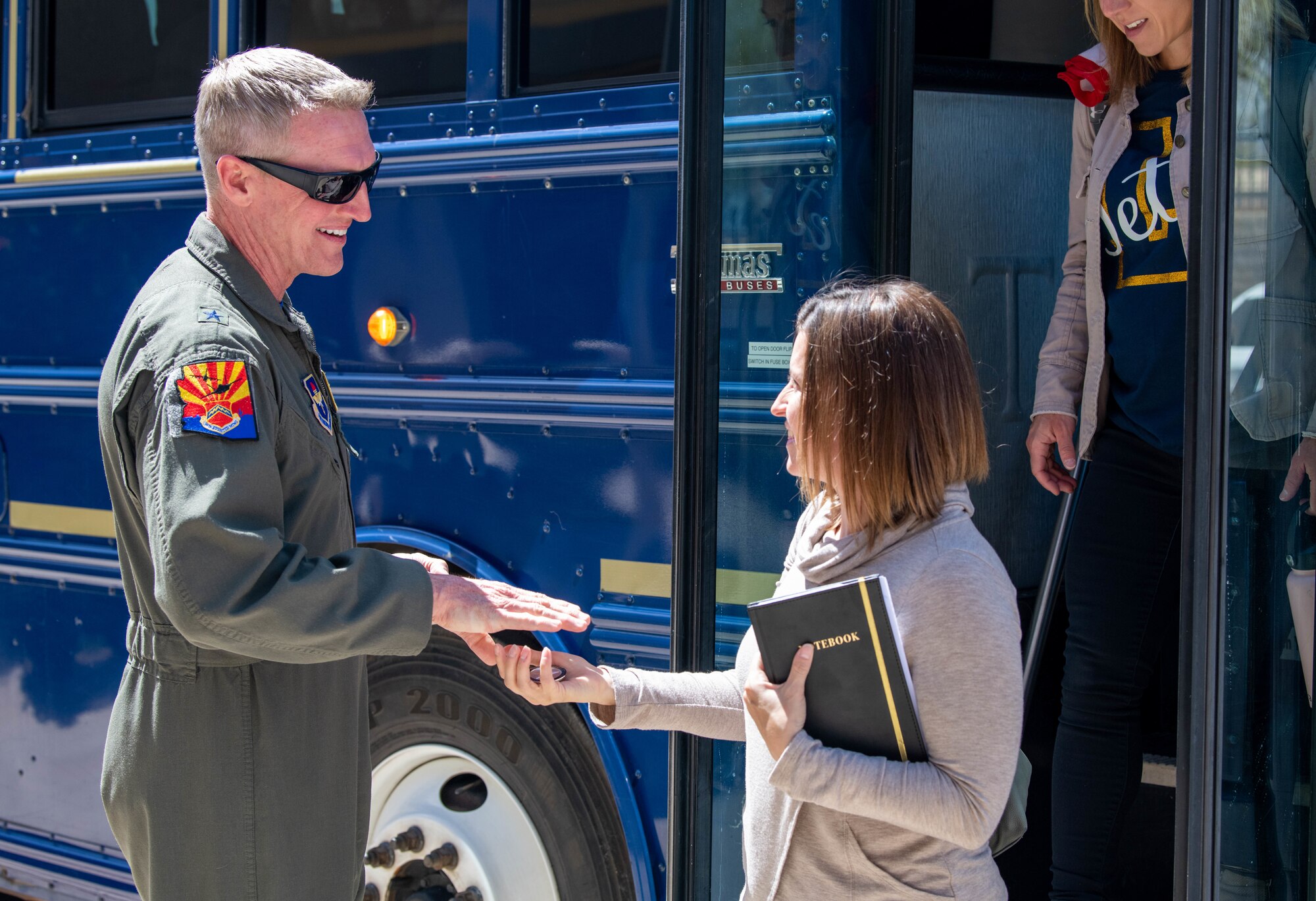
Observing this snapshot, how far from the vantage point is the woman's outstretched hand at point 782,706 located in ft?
4.58

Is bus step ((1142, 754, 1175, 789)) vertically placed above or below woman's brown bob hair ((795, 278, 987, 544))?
below

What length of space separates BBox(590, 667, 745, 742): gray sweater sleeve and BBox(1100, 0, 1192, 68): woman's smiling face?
1.13 m

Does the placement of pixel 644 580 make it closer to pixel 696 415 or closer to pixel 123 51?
pixel 696 415

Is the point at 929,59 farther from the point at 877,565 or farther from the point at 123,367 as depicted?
the point at 123,367

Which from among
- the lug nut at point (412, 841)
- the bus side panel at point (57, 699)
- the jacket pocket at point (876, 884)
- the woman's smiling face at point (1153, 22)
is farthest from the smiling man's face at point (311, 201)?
the bus side panel at point (57, 699)

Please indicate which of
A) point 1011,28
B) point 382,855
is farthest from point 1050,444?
point 382,855

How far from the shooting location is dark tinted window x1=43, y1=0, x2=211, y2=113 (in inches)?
118

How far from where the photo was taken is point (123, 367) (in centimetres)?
157

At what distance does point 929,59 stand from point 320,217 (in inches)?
55.1

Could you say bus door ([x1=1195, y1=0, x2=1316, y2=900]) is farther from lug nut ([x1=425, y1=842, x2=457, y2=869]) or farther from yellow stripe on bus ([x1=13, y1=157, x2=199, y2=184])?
yellow stripe on bus ([x1=13, y1=157, x2=199, y2=184])

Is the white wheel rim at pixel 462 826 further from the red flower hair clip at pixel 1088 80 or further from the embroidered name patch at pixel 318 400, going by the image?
the red flower hair clip at pixel 1088 80

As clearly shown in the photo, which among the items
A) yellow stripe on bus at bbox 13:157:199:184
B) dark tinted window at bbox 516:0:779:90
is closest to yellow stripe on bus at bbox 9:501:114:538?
yellow stripe on bus at bbox 13:157:199:184

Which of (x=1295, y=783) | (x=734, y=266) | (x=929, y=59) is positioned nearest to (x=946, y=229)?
(x=929, y=59)

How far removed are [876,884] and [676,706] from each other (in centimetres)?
40
